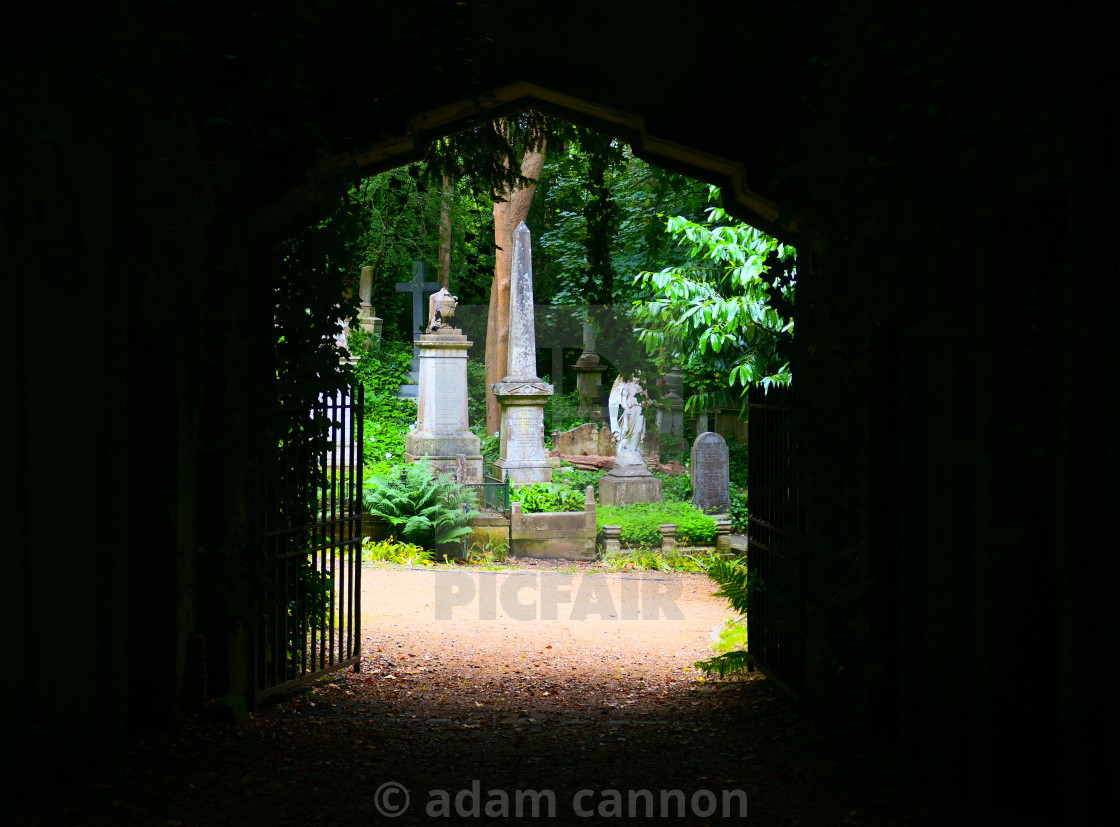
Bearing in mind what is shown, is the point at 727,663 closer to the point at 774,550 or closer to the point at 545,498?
the point at 774,550

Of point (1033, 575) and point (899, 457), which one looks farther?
point (899, 457)

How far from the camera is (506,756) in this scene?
440 centimetres

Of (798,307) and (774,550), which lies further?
(774,550)

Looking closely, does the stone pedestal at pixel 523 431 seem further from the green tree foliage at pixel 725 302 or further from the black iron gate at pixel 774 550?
the black iron gate at pixel 774 550

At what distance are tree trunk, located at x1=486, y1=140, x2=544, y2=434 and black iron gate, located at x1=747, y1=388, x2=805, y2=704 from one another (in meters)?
14.1

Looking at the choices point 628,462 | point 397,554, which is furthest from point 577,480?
point 397,554

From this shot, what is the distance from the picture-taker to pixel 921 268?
3365 millimetres

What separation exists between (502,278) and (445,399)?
19.5ft

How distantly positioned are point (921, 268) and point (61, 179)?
9.95 feet

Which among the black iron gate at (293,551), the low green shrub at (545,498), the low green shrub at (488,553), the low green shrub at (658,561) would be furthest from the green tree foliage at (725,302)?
the black iron gate at (293,551)

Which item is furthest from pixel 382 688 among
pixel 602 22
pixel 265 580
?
pixel 602 22

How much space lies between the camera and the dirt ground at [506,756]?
137 inches

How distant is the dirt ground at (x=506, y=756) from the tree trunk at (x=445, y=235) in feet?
46.2

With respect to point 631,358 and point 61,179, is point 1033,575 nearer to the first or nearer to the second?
point 61,179
